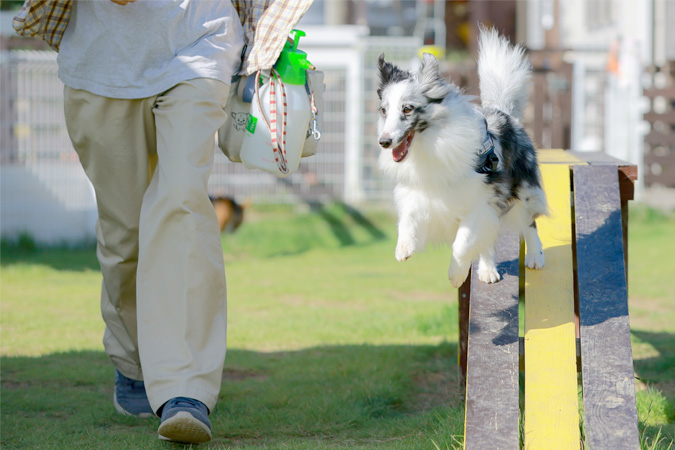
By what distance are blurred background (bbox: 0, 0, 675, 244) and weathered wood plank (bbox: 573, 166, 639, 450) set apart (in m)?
4.72

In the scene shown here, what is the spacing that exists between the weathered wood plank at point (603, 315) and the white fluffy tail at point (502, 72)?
0.46m

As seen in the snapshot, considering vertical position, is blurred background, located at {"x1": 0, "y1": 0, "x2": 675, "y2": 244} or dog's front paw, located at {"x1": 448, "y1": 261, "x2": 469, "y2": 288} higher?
blurred background, located at {"x1": 0, "y1": 0, "x2": 675, "y2": 244}

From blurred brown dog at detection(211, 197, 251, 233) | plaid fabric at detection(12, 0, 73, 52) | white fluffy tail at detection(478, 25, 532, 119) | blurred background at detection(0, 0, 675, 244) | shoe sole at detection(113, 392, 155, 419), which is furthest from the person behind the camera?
blurred brown dog at detection(211, 197, 251, 233)

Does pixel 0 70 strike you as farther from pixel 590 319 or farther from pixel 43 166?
pixel 590 319

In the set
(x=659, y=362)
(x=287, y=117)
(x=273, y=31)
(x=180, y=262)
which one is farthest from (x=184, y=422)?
(x=659, y=362)

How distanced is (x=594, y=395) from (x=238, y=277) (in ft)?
16.0

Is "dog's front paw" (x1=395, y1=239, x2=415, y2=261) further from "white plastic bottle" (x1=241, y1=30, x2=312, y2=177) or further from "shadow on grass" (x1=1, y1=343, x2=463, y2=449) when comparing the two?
"shadow on grass" (x1=1, y1=343, x2=463, y2=449)

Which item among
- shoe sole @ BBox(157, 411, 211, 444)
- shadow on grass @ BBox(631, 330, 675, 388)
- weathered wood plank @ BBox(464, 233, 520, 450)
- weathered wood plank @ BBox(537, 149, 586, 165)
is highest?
weathered wood plank @ BBox(537, 149, 586, 165)

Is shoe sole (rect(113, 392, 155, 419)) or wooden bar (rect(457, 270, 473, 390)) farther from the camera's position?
wooden bar (rect(457, 270, 473, 390))

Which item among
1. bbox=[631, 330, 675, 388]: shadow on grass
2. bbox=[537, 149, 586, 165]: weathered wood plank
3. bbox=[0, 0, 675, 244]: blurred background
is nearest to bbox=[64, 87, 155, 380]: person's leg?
bbox=[537, 149, 586, 165]: weathered wood plank

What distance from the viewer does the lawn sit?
10.1 feet

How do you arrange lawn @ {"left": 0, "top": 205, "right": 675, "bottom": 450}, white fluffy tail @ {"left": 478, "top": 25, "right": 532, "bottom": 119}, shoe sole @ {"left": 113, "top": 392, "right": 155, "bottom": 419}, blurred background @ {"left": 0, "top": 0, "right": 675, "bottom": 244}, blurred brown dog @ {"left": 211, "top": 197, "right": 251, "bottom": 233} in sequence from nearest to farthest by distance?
Answer: 1. lawn @ {"left": 0, "top": 205, "right": 675, "bottom": 450}
2. shoe sole @ {"left": 113, "top": 392, "right": 155, "bottom": 419}
3. white fluffy tail @ {"left": 478, "top": 25, "right": 532, "bottom": 119}
4. blurred background @ {"left": 0, "top": 0, "right": 675, "bottom": 244}
5. blurred brown dog @ {"left": 211, "top": 197, "right": 251, "bottom": 233}

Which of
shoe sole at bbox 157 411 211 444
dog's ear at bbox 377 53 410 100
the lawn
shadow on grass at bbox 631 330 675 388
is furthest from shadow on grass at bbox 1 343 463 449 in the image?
dog's ear at bbox 377 53 410 100

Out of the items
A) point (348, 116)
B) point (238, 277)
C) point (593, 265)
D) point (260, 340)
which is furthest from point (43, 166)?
point (593, 265)
